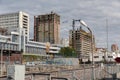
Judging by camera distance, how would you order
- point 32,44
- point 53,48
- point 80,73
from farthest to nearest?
1. point 53,48
2. point 32,44
3. point 80,73

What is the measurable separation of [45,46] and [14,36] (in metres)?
30.8

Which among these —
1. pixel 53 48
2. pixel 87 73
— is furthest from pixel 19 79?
pixel 53 48

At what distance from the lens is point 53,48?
18525 centimetres

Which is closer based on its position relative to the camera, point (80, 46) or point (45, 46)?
point (45, 46)

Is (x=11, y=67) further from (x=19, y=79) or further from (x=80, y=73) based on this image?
(x=80, y=73)

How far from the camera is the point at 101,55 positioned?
13050 cm

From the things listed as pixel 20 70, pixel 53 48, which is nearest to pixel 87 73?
pixel 20 70

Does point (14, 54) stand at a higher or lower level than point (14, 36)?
lower

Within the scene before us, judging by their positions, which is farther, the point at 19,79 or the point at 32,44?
the point at 32,44

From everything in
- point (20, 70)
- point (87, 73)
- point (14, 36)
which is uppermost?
point (14, 36)

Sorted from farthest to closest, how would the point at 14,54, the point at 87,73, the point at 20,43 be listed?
the point at 20,43 → the point at 14,54 → the point at 87,73

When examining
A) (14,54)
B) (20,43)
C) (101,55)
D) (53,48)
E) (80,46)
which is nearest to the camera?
(14,54)

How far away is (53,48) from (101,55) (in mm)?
60082

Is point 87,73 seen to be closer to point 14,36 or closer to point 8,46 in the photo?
point 8,46
